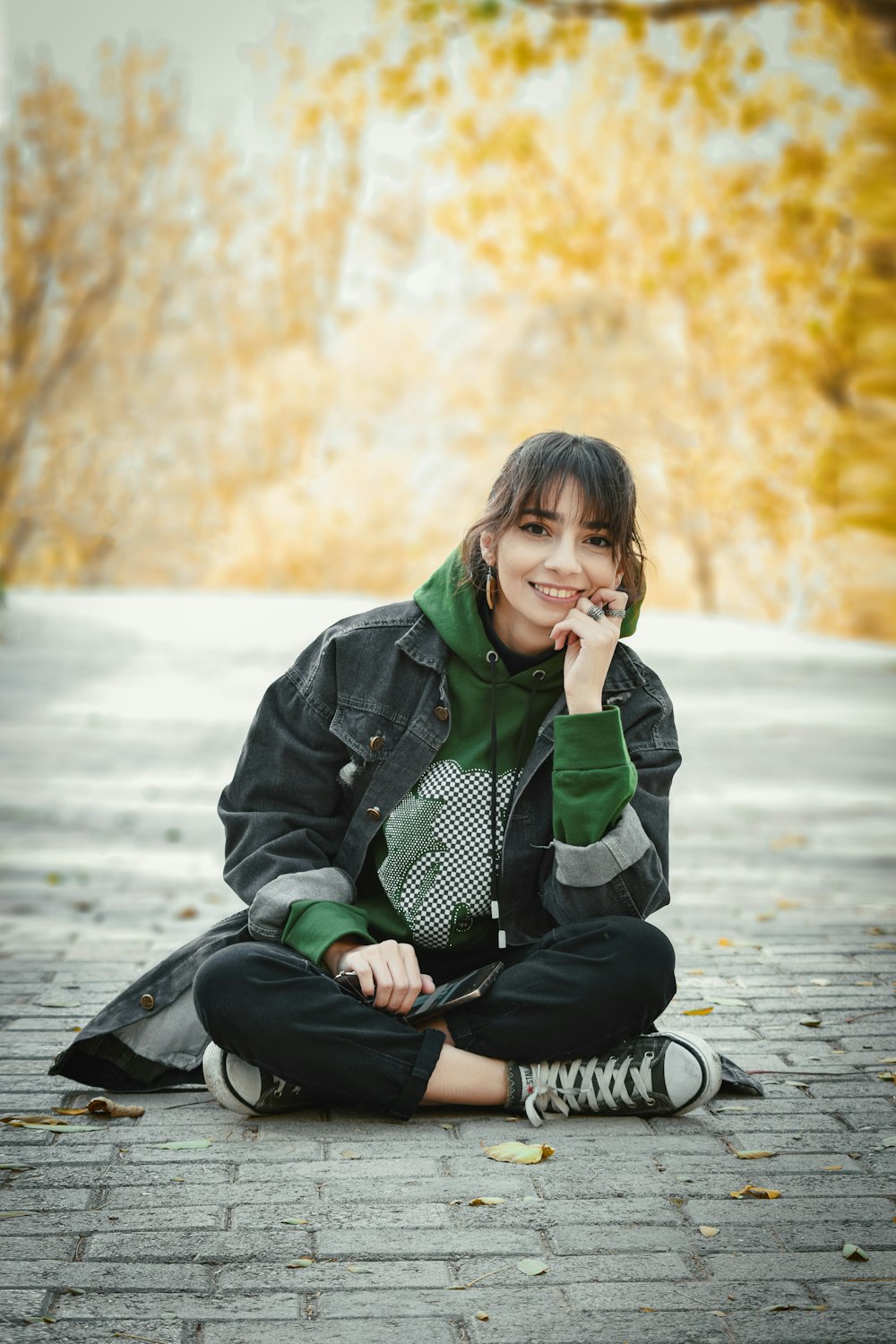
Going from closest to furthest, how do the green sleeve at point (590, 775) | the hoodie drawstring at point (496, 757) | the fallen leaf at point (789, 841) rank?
the green sleeve at point (590, 775) → the hoodie drawstring at point (496, 757) → the fallen leaf at point (789, 841)

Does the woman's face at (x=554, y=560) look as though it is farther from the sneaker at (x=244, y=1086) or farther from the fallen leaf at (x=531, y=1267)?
the fallen leaf at (x=531, y=1267)

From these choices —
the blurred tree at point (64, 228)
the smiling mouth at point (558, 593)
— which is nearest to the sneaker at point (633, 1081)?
the smiling mouth at point (558, 593)

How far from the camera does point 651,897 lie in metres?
3.31

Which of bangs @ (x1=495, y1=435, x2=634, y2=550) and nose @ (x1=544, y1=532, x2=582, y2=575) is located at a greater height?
bangs @ (x1=495, y1=435, x2=634, y2=550)

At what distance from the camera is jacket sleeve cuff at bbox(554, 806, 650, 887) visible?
125 inches

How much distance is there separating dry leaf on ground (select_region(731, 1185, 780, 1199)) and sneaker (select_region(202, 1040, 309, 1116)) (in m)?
0.92

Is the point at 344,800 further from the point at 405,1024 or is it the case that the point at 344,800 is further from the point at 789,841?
the point at 789,841

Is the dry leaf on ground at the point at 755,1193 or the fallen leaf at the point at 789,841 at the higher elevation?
the dry leaf on ground at the point at 755,1193

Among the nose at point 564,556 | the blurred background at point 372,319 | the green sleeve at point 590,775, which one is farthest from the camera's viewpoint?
the blurred background at point 372,319

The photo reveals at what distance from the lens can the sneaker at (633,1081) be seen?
3.22 metres

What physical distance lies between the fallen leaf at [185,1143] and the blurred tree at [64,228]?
26966mm

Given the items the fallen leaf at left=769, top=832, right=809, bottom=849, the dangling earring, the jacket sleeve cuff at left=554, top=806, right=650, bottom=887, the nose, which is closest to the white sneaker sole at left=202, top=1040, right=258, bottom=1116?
the jacket sleeve cuff at left=554, top=806, right=650, bottom=887

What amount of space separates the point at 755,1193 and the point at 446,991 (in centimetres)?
76

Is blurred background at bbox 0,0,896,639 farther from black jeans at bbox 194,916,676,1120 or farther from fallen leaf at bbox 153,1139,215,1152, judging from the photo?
fallen leaf at bbox 153,1139,215,1152
